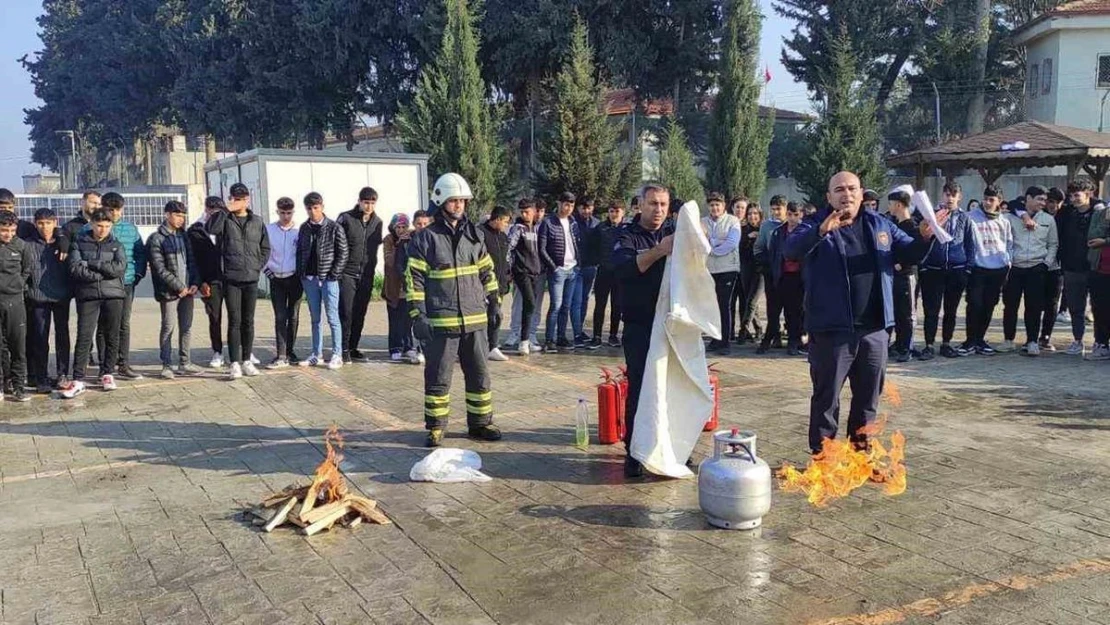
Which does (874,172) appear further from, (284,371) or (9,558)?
(9,558)

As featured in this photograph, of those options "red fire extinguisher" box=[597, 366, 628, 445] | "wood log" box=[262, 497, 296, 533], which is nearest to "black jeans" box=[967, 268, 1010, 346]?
"red fire extinguisher" box=[597, 366, 628, 445]

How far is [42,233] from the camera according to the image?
941 centimetres

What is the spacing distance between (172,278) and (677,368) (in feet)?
21.0

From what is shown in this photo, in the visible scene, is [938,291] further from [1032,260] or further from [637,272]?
[637,272]

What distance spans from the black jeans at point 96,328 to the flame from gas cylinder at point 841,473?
724 cm

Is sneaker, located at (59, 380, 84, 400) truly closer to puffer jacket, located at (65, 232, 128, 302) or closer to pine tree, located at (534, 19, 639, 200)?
puffer jacket, located at (65, 232, 128, 302)

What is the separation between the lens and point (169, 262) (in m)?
9.84

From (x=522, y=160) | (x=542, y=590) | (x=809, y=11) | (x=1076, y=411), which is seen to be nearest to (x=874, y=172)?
(x=809, y=11)

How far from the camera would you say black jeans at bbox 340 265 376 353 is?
10758 millimetres

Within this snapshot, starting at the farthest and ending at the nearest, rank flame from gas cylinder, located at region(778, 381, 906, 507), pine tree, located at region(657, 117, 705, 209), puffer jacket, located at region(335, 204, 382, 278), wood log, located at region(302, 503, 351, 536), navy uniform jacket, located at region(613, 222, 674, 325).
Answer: pine tree, located at region(657, 117, 705, 209) < puffer jacket, located at region(335, 204, 382, 278) < navy uniform jacket, located at region(613, 222, 674, 325) < flame from gas cylinder, located at region(778, 381, 906, 507) < wood log, located at region(302, 503, 351, 536)

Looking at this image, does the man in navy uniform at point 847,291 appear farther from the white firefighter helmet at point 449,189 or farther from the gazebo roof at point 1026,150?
the gazebo roof at point 1026,150

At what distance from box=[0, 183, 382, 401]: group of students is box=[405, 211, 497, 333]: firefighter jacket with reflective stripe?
3.63 m

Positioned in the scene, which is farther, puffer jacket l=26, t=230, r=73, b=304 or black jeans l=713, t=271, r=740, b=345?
black jeans l=713, t=271, r=740, b=345

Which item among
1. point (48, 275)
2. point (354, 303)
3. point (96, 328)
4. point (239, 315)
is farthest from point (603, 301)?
point (48, 275)
